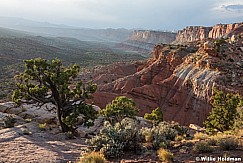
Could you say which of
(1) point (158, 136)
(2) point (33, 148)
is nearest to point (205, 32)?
(1) point (158, 136)

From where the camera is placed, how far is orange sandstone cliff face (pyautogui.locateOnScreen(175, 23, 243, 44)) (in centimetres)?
12660

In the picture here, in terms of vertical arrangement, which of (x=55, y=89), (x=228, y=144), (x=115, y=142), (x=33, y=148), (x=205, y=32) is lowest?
(x=33, y=148)

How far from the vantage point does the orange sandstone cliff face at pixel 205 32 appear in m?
127

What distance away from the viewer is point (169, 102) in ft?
140

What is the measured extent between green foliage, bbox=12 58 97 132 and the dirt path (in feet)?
5.06

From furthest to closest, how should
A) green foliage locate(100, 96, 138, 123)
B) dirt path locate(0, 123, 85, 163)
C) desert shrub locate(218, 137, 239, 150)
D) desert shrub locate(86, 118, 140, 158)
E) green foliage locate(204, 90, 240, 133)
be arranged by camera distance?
green foliage locate(100, 96, 138, 123)
green foliage locate(204, 90, 240, 133)
dirt path locate(0, 123, 85, 163)
desert shrub locate(86, 118, 140, 158)
desert shrub locate(218, 137, 239, 150)

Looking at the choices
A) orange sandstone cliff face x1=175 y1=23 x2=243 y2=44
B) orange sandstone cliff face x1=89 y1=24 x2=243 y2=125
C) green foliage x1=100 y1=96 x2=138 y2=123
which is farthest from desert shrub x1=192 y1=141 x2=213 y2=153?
orange sandstone cliff face x1=175 y1=23 x2=243 y2=44

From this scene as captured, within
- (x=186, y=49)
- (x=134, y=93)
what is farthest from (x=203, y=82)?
(x=186, y=49)

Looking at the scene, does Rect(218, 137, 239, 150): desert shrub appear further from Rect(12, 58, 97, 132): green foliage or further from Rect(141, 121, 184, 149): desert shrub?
Rect(12, 58, 97, 132): green foliage

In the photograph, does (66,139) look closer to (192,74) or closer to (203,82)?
(203,82)

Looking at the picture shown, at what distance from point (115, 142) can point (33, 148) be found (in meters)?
4.25

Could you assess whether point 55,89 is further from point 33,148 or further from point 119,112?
point 119,112

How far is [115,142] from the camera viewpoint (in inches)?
410

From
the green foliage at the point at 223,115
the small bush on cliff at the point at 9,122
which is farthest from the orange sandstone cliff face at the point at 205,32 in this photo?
the small bush on cliff at the point at 9,122
